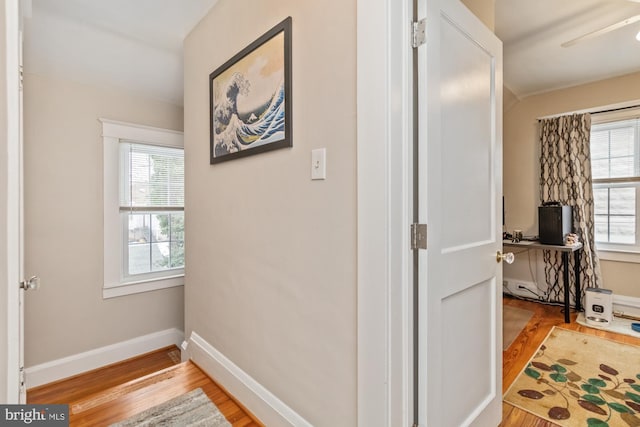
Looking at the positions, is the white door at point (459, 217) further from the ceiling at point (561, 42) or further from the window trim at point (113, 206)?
the window trim at point (113, 206)

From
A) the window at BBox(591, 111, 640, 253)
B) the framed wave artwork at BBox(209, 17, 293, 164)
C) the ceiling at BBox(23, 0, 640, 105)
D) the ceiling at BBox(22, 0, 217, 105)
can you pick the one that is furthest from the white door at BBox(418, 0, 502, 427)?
the window at BBox(591, 111, 640, 253)

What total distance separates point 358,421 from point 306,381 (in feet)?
0.98

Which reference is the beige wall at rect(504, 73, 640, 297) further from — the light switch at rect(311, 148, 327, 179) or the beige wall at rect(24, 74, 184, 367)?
the beige wall at rect(24, 74, 184, 367)

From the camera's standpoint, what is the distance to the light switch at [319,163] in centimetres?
120

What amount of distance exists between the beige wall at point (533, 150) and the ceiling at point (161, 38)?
30cm

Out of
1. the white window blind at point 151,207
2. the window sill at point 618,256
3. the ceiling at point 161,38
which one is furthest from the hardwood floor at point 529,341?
the white window blind at point 151,207

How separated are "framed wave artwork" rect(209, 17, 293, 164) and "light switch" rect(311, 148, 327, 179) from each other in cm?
18

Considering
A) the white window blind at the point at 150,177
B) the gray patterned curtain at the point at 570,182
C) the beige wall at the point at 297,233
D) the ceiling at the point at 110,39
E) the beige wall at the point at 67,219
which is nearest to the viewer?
the beige wall at the point at 297,233

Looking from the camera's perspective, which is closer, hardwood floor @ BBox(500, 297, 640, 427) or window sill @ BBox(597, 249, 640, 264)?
hardwood floor @ BBox(500, 297, 640, 427)

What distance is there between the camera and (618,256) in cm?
318

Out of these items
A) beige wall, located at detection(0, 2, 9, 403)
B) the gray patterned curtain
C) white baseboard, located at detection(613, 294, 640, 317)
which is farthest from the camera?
the gray patterned curtain

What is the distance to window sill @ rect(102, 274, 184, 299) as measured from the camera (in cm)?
266

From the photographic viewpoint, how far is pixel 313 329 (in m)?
1.26

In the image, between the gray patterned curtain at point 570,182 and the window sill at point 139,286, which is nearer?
the window sill at point 139,286
